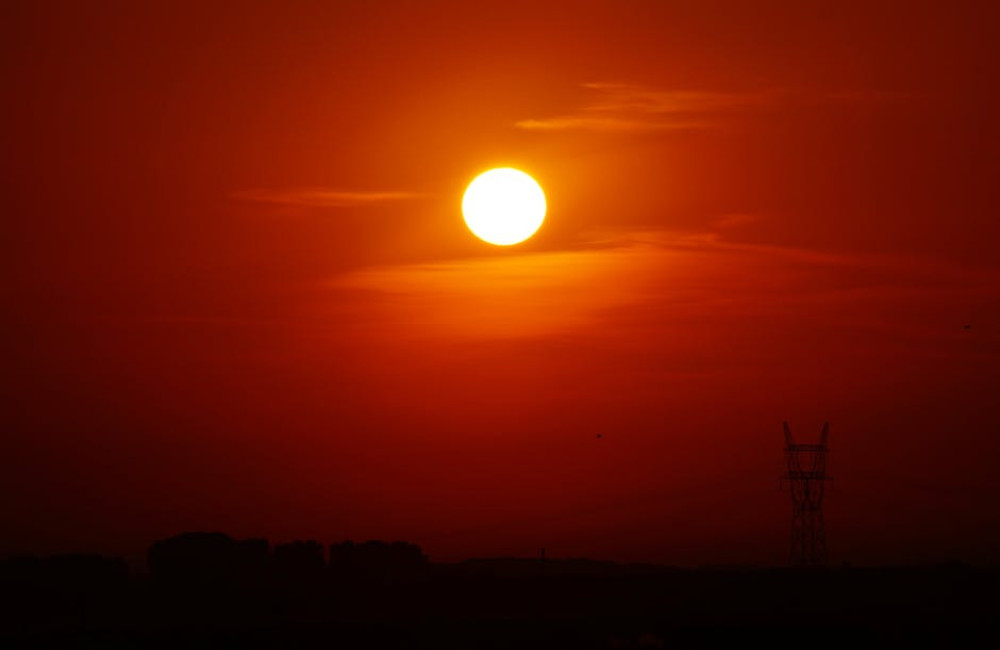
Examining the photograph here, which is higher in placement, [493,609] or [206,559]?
[206,559]

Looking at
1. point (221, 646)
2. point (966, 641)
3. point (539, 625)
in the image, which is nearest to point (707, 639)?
point (539, 625)

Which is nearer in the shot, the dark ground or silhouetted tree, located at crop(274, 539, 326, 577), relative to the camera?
the dark ground

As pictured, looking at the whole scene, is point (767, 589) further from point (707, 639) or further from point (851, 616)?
point (707, 639)

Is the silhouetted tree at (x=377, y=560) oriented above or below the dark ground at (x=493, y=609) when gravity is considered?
above

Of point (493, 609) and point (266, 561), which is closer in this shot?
point (493, 609)

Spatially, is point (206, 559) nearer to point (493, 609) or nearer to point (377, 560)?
point (377, 560)

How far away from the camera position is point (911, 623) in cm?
7400

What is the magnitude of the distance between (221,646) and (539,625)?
13.1 meters

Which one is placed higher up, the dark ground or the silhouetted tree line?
the silhouetted tree line

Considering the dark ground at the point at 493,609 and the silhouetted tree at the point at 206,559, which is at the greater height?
the silhouetted tree at the point at 206,559

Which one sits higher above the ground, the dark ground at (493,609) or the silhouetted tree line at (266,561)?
the silhouetted tree line at (266,561)

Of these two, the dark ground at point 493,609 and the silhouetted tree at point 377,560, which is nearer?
the dark ground at point 493,609

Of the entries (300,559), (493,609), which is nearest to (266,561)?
(300,559)

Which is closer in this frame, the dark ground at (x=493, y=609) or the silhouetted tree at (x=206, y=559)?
the dark ground at (x=493, y=609)
